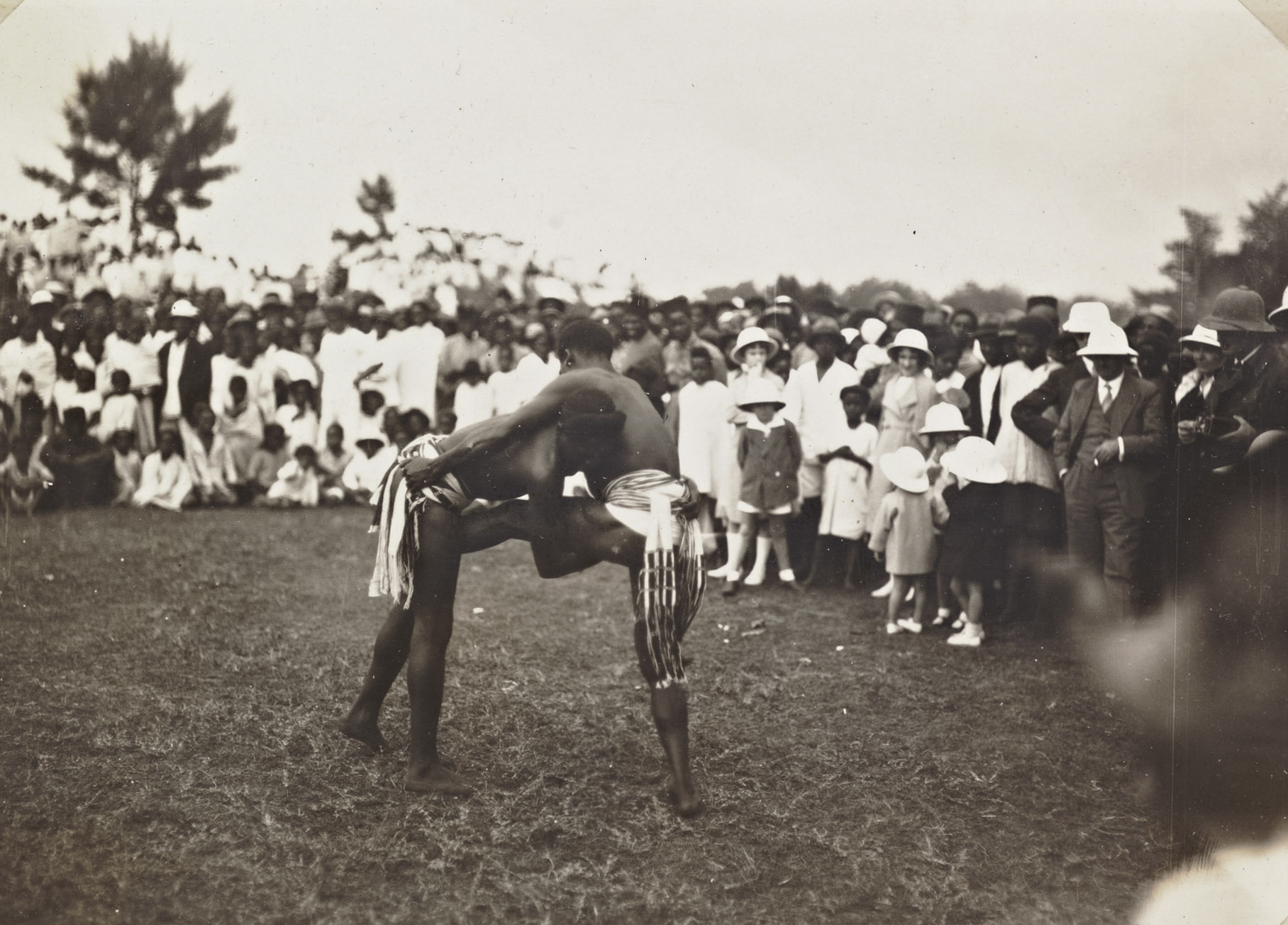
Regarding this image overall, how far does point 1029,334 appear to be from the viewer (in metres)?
3.88

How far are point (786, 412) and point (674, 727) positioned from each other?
57.0 inches

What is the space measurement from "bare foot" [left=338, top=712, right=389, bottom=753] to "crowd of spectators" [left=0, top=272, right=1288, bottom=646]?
0.99 metres

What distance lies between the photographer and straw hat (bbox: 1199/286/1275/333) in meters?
3.71

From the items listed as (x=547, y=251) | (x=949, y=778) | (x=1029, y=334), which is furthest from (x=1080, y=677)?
(x=547, y=251)

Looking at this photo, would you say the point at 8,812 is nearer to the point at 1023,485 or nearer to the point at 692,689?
the point at 692,689

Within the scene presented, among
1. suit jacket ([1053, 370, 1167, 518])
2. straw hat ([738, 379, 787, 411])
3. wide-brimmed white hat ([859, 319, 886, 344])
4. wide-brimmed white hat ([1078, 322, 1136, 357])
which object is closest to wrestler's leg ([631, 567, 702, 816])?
straw hat ([738, 379, 787, 411])

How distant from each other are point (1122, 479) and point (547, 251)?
214cm

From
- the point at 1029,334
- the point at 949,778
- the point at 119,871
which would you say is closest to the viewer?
the point at 119,871

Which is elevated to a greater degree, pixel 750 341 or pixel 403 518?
pixel 750 341

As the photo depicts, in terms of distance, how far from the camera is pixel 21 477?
394 cm

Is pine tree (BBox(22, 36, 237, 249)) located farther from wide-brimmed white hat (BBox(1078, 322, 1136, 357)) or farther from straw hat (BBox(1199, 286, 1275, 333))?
straw hat (BBox(1199, 286, 1275, 333))

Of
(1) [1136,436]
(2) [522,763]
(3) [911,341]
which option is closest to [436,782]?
(2) [522,763]

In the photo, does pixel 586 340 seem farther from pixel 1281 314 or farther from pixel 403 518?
pixel 1281 314

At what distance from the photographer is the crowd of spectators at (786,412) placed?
12.2 ft
